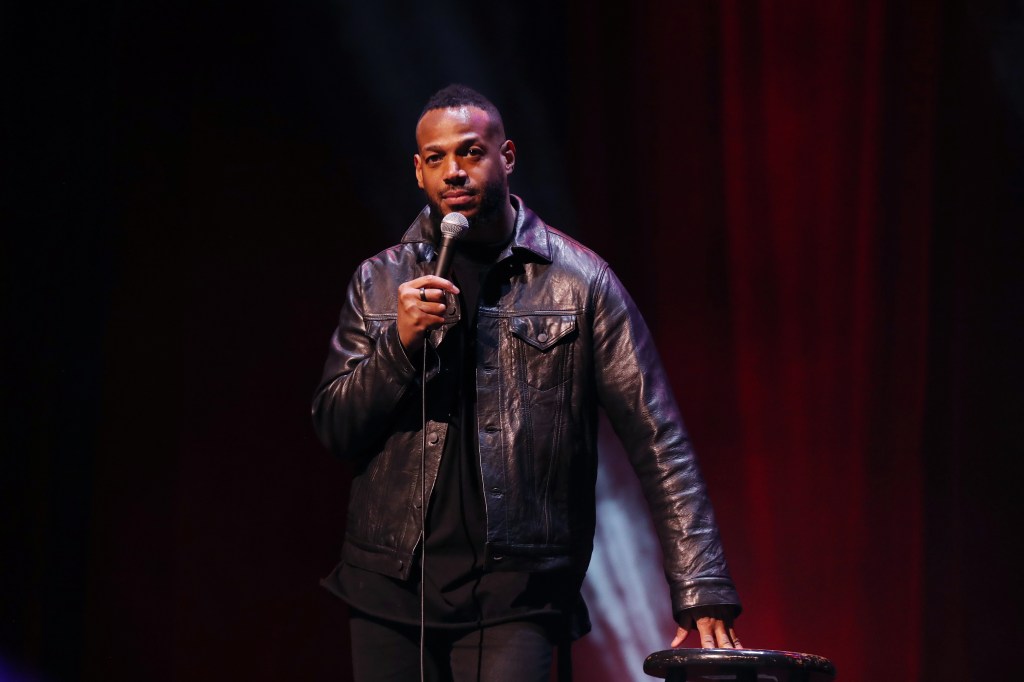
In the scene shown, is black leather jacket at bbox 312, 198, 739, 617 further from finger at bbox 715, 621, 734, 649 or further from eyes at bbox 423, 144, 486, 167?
eyes at bbox 423, 144, 486, 167

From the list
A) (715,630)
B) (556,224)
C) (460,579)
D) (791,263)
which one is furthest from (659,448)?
(556,224)

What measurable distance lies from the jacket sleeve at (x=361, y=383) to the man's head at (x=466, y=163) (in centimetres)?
27

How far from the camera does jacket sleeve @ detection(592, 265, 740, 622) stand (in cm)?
214


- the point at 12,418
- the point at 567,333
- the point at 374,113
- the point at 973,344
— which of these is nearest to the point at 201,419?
the point at 12,418

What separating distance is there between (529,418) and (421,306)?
37 cm

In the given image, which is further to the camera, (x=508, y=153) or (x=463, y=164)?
(x=508, y=153)

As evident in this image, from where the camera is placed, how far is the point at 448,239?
6.84 feet

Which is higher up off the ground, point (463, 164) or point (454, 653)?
point (463, 164)

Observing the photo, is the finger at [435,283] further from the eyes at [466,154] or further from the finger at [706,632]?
the finger at [706,632]

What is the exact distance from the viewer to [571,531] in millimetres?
2209

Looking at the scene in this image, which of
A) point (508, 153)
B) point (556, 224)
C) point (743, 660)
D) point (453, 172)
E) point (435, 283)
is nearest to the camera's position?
point (743, 660)

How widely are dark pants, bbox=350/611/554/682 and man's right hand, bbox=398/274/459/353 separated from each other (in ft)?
1.88

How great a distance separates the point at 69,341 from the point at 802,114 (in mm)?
2337

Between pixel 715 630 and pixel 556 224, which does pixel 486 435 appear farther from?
pixel 556 224
